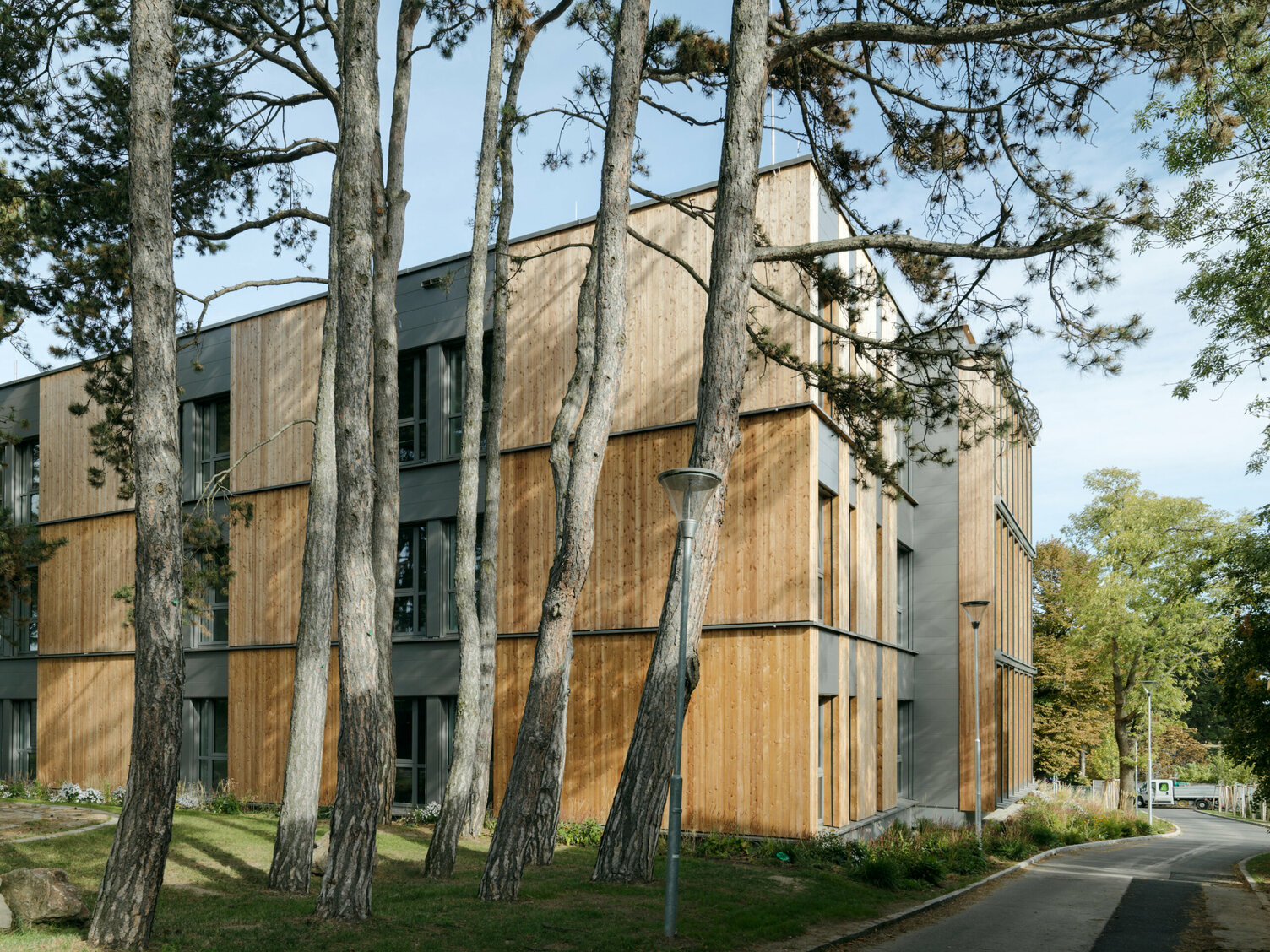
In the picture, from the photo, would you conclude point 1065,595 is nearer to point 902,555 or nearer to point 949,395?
point 902,555

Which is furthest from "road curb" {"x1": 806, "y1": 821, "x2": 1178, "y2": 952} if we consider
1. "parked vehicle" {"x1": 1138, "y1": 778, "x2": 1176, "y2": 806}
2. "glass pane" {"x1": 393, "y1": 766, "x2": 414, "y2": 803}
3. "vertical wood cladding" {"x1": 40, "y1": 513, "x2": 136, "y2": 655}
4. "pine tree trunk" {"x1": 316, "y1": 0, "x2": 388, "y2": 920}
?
"parked vehicle" {"x1": 1138, "y1": 778, "x2": 1176, "y2": 806}

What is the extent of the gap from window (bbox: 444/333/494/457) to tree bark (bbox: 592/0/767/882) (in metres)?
9.32

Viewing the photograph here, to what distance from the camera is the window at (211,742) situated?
21.6 metres

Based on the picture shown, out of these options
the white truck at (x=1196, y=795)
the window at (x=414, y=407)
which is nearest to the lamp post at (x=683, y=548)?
the window at (x=414, y=407)

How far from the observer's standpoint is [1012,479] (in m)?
32.7

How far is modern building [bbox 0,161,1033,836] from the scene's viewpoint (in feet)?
52.8

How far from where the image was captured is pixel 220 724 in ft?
72.5

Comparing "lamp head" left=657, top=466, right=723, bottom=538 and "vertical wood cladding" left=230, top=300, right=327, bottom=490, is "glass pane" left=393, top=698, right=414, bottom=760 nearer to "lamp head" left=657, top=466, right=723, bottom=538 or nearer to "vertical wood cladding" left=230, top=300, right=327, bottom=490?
"vertical wood cladding" left=230, top=300, right=327, bottom=490

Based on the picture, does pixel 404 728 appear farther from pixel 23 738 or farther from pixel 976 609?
pixel 23 738

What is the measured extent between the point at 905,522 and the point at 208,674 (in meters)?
16.3

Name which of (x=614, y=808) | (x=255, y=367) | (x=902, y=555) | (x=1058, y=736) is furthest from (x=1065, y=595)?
(x=614, y=808)

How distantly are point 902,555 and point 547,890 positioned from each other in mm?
17018

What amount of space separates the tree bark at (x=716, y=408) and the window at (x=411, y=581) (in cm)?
977

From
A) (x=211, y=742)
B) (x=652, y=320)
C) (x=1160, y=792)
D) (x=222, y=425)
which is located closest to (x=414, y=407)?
(x=222, y=425)
